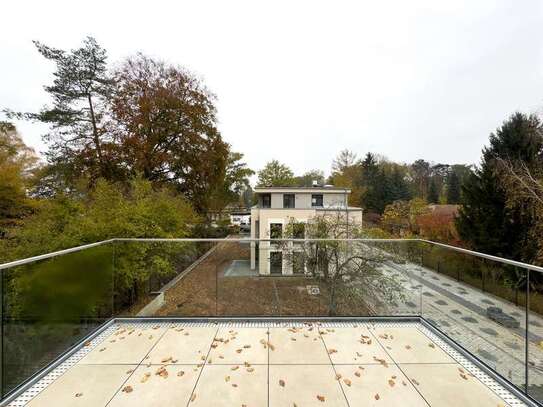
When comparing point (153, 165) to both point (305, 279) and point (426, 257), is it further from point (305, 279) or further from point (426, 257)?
point (426, 257)

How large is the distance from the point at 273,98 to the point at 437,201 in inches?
1101

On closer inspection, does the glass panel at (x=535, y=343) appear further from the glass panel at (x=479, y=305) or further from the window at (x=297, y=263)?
the window at (x=297, y=263)

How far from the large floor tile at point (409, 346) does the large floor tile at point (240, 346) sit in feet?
4.32

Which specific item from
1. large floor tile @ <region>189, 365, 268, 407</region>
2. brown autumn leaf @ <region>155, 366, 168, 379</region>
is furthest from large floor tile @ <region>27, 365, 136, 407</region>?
large floor tile @ <region>189, 365, 268, 407</region>

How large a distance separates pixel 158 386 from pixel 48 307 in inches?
56.5

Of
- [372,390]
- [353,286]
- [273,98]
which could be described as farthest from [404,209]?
[372,390]

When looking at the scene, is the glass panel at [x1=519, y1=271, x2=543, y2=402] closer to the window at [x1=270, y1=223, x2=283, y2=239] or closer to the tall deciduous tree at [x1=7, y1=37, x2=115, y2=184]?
the window at [x1=270, y1=223, x2=283, y2=239]

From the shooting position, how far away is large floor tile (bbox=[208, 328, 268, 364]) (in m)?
2.31

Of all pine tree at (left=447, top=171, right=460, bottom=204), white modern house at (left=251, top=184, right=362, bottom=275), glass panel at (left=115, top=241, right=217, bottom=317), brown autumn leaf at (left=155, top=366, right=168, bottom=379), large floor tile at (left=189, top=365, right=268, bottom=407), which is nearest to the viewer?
large floor tile at (left=189, top=365, right=268, bottom=407)

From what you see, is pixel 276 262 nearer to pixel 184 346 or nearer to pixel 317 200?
pixel 184 346

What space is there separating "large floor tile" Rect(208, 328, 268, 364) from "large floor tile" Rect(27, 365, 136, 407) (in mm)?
792

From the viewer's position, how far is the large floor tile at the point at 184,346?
233 cm

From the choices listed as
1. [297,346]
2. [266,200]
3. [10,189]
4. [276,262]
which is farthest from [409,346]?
[10,189]

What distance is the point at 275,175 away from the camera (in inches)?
1273
